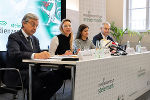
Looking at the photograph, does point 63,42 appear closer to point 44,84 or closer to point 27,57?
point 44,84

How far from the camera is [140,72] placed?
9.59 feet

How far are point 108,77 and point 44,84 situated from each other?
71 cm

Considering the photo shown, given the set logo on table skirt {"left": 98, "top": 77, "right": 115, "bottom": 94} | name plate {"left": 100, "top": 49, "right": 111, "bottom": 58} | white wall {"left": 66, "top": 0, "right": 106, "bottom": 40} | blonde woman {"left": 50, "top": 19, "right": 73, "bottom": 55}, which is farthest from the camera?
white wall {"left": 66, "top": 0, "right": 106, "bottom": 40}

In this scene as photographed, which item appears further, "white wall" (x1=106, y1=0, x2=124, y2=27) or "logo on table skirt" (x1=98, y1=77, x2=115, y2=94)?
"white wall" (x1=106, y1=0, x2=124, y2=27)

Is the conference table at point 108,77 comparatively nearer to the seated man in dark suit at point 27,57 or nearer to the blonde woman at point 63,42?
the seated man in dark suit at point 27,57

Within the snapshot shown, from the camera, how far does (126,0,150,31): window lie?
18.5 ft

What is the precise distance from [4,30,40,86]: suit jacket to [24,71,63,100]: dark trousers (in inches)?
4.9

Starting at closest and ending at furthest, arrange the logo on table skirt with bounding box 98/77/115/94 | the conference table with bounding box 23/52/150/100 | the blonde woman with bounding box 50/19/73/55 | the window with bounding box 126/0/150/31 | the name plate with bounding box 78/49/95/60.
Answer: the conference table with bounding box 23/52/150/100 < the name plate with bounding box 78/49/95/60 < the logo on table skirt with bounding box 98/77/115/94 < the blonde woman with bounding box 50/19/73/55 < the window with bounding box 126/0/150/31

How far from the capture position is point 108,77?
2070 mm

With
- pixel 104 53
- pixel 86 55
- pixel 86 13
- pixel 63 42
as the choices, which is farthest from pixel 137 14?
pixel 86 55

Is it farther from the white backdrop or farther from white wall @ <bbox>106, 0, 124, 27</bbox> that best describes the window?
the white backdrop

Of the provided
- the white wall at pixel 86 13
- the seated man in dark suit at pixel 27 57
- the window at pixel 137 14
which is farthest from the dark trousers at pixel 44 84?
the window at pixel 137 14

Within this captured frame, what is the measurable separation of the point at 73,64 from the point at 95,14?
11.5 ft

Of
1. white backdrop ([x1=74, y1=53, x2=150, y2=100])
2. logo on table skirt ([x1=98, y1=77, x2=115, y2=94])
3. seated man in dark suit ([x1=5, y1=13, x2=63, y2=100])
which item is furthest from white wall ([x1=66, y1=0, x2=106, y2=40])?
logo on table skirt ([x1=98, y1=77, x2=115, y2=94])
